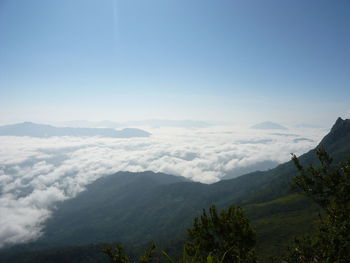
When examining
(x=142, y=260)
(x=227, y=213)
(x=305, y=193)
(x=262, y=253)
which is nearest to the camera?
(x=142, y=260)

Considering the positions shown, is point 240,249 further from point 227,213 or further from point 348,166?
point 348,166

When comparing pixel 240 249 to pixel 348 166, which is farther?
pixel 348 166

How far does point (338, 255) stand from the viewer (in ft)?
57.1

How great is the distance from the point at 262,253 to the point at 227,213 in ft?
527

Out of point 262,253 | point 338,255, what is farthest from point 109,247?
point 262,253

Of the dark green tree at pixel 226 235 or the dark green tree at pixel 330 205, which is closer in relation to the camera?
the dark green tree at pixel 330 205

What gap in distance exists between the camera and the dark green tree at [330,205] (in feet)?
60.0

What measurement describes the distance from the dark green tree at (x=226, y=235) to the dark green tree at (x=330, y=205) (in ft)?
16.2

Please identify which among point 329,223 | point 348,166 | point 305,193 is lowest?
point 329,223

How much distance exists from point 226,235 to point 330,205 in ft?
36.8

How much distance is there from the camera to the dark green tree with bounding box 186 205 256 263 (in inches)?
821

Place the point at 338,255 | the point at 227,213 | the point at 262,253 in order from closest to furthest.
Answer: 1. the point at 338,255
2. the point at 227,213
3. the point at 262,253

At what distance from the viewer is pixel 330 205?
23.5 metres

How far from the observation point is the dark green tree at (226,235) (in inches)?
821
